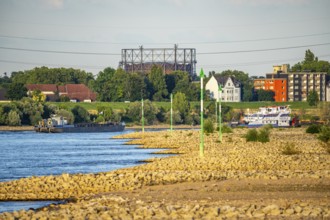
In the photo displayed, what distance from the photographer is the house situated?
163425 millimetres

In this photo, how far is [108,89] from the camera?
522 ft

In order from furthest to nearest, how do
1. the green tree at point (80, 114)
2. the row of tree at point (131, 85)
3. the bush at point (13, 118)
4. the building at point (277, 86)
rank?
the building at point (277, 86), the row of tree at point (131, 85), the green tree at point (80, 114), the bush at point (13, 118)

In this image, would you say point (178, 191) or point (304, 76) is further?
point (304, 76)

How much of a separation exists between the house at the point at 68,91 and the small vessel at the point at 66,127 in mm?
40641

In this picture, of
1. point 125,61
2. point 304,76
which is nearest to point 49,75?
point 125,61

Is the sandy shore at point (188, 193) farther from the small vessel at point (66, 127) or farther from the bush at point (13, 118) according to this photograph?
the bush at point (13, 118)

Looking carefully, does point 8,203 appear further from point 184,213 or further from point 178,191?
point 184,213

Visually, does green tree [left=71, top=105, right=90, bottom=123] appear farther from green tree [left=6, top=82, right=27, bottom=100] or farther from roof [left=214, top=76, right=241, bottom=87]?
roof [left=214, top=76, right=241, bottom=87]

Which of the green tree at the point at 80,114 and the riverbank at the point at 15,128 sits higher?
the green tree at the point at 80,114

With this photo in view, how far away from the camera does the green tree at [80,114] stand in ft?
430

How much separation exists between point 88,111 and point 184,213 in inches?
4766

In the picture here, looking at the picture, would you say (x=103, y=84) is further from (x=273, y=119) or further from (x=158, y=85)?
(x=273, y=119)

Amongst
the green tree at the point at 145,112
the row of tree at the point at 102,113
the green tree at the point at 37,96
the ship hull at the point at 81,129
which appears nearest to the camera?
the ship hull at the point at 81,129

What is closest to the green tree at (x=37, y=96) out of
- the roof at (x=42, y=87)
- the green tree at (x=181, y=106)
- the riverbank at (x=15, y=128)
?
the roof at (x=42, y=87)
